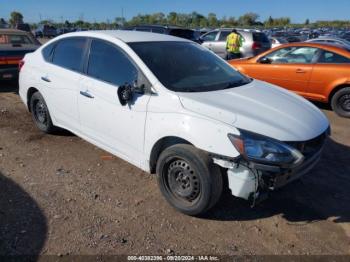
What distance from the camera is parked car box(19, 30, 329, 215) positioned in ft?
10.5

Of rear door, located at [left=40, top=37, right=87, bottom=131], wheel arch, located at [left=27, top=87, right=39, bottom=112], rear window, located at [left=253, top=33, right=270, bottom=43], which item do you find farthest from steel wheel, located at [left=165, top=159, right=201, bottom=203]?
rear window, located at [left=253, top=33, right=270, bottom=43]

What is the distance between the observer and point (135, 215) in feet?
12.1

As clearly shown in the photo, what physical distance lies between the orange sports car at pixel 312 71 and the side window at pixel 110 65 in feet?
16.2

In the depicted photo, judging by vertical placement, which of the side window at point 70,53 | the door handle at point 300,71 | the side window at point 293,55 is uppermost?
the side window at point 70,53

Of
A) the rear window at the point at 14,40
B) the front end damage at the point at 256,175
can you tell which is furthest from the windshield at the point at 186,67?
the rear window at the point at 14,40

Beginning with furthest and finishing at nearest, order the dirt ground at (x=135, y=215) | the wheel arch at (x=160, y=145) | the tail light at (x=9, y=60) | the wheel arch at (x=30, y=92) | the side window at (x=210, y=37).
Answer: the side window at (x=210, y=37), the tail light at (x=9, y=60), the wheel arch at (x=30, y=92), the wheel arch at (x=160, y=145), the dirt ground at (x=135, y=215)

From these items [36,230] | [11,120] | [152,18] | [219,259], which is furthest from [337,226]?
[152,18]

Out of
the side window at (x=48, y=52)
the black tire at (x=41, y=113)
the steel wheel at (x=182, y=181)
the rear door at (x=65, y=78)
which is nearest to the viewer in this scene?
the steel wheel at (x=182, y=181)

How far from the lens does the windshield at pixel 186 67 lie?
3.90m

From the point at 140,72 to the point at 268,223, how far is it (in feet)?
6.60

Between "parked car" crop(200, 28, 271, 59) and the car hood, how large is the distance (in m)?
12.1

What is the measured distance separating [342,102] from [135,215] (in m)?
5.61

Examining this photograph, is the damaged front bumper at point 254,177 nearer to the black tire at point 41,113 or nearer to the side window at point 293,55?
the black tire at point 41,113

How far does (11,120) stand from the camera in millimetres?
6633
